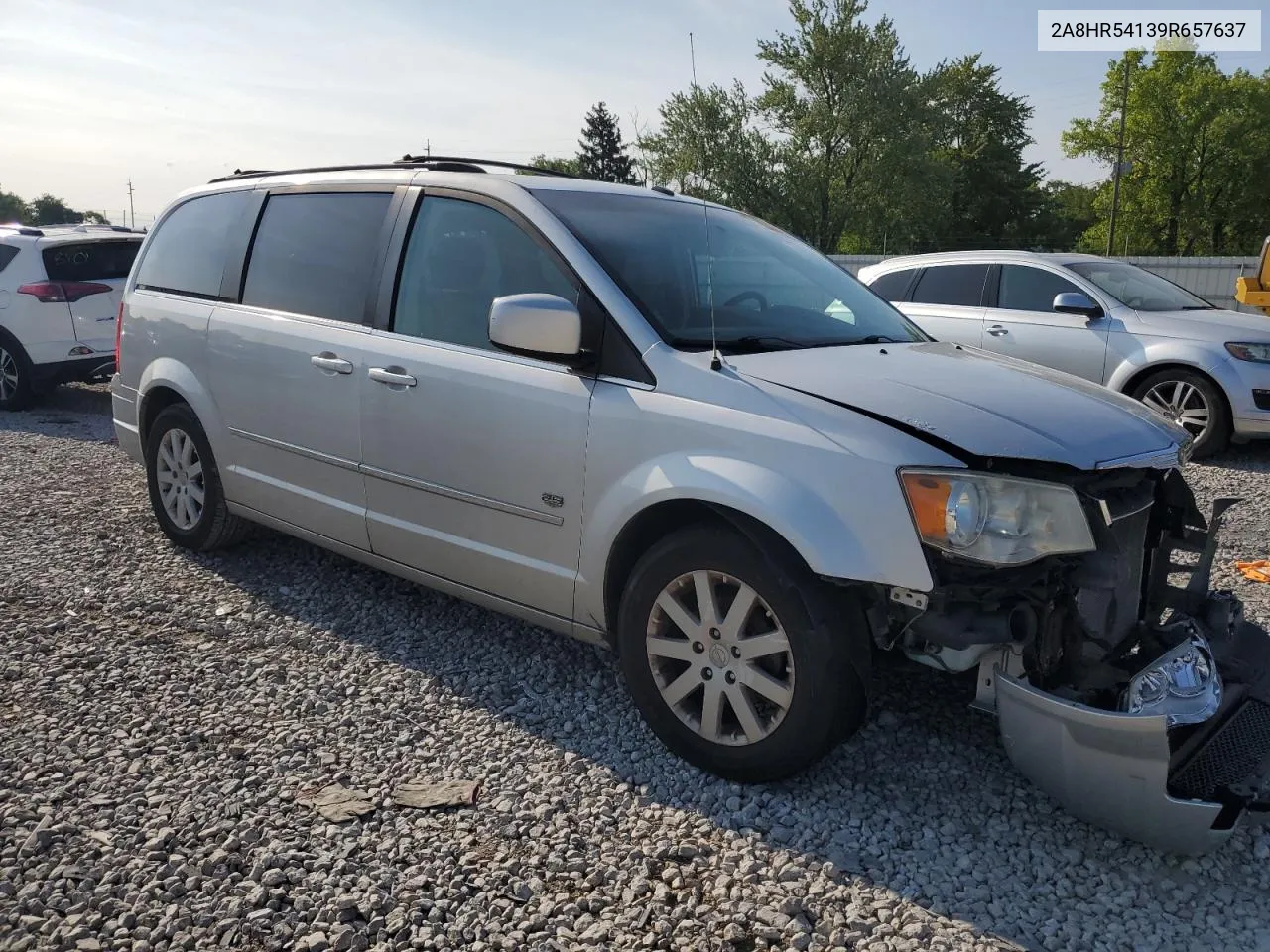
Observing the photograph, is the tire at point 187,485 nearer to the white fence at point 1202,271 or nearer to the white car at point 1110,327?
the white car at point 1110,327

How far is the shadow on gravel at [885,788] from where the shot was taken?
2.62 metres

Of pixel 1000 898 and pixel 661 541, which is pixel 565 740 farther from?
pixel 1000 898

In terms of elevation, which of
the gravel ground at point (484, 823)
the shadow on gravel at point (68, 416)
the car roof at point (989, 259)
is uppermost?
the car roof at point (989, 259)

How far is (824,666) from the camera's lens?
2.75 m

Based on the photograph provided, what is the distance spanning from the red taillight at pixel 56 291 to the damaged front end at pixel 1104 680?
960 cm

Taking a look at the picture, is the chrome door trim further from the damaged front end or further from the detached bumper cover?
the detached bumper cover

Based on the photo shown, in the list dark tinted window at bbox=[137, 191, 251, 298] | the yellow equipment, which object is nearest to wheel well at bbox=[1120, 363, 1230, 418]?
the yellow equipment

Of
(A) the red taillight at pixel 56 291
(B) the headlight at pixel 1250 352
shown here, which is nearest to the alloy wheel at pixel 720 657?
(B) the headlight at pixel 1250 352

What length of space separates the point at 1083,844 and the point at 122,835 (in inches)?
105

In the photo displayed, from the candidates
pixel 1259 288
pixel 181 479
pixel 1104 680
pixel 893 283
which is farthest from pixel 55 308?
pixel 1259 288

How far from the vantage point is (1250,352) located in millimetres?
7703

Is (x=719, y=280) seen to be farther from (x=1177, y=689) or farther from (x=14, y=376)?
(x=14, y=376)

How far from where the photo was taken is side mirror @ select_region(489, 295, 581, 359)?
3139 millimetres

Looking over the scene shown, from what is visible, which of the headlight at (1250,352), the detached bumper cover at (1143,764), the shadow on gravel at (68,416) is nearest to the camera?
the detached bumper cover at (1143,764)
